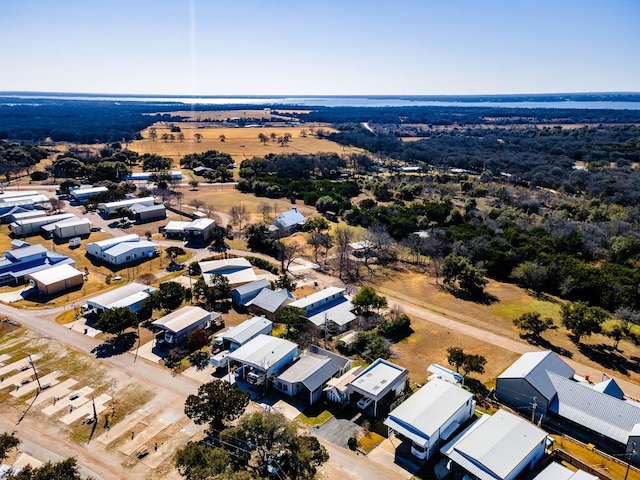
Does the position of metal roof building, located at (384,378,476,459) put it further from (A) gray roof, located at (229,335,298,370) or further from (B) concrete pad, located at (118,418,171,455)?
(B) concrete pad, located at (118,418,171,455)

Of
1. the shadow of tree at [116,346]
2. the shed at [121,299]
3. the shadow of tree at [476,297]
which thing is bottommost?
the shadow of tree at [116,346]

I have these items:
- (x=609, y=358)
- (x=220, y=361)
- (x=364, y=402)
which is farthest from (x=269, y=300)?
(x=609, y=358)

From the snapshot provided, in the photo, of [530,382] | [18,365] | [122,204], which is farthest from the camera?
[122,204]

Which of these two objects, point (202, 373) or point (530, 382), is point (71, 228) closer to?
point (202, 373)

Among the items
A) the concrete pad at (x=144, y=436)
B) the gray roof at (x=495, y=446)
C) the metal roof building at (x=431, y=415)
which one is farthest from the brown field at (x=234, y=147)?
the gray roof at (x=495, y=446)

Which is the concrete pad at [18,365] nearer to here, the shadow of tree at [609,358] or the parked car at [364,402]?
the parked car at [364,402]

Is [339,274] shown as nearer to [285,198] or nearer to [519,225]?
[519,225]

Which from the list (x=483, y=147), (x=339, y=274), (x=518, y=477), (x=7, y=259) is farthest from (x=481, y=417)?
(x=483, y=147)

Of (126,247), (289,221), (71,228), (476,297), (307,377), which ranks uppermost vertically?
(289,221)
